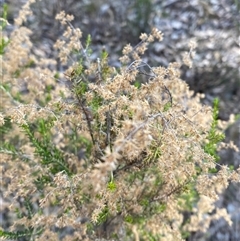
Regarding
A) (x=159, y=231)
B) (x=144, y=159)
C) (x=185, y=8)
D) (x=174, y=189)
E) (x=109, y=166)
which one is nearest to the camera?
(x=109, y=166)

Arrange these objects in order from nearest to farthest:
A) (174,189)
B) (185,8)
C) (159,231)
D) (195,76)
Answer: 1. (174,189)
2. (159,231)
3. (195,76)
4. (185,8)

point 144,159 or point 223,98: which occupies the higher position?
point 223,98

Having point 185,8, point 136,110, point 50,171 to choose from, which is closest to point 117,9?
point 185,8

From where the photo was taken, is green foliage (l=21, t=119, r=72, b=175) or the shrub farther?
green foliage (l=21, t=119, r=72, b=175)

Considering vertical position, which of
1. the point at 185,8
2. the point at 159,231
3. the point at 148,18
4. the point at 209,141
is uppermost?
the point at 185,8

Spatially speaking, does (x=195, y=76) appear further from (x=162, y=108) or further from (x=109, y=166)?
(x=109, y=166)

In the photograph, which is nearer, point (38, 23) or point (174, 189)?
point (174, 189)

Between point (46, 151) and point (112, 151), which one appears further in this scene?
point (46, 151)

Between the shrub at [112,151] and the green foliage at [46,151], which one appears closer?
the shrub at [112,151]

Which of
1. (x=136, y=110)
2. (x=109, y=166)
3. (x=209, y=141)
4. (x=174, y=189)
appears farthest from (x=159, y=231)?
(x=109, y=166)
